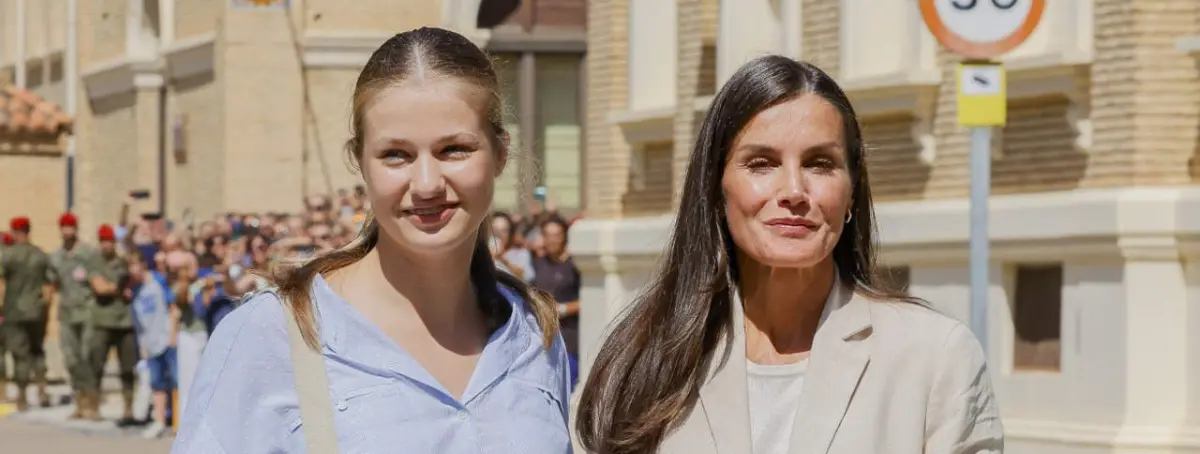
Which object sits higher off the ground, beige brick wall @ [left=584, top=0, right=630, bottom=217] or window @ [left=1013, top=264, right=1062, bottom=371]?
beige brick wall @ [left=584, top=0, right=630, bottom=217]

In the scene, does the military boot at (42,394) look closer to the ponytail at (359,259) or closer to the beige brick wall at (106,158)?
the beige brick wall at (106,158)

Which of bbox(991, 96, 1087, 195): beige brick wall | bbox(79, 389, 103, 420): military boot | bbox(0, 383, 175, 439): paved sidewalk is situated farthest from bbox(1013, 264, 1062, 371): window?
bbox(79, 389, 103, 420): military boot

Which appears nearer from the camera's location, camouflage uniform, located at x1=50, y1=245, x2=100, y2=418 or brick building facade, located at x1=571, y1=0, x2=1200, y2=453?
brick building facade, located at x1=571, y1=0, x2=1200, y2=453

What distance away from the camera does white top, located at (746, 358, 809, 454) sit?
15.6 feet

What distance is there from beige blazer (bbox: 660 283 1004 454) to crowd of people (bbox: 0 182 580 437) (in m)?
12.8

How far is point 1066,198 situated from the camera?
639 inches

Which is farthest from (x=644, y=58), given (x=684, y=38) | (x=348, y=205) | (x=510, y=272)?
(x=510, y=272)

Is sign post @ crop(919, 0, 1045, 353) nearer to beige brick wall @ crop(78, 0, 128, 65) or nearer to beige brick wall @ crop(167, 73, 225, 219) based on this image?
beige brick wall @ crop(167, 73, 225, 219)

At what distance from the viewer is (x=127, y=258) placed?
→ 1006 inches

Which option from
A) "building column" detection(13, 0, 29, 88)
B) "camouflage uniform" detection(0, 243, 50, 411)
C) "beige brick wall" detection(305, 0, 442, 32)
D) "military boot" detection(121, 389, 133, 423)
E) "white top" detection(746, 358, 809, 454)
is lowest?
"military boot" detection(121, 389, 133, 423)

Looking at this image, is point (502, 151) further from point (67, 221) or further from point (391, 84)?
point (67, 221)

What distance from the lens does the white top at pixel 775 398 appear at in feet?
15.6

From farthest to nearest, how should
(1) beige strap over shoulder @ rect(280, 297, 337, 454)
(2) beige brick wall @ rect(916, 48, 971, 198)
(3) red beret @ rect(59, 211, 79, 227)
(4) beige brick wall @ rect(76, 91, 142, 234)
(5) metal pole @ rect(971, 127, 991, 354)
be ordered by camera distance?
(4) beige brick wall @ rect(76, 91, 142, 234)
(3) red beret @ rect(59, 211, 79, 227)
(2) beige brick wall @ rect(916, 48, 971, 198)
(5) metal pole @ rect(971, 127, 991, 354)
(1) beige strap over shoulder @ rect(280, 297, 337, 454)

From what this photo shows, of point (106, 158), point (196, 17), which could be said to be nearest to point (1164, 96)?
point (196, 17)
